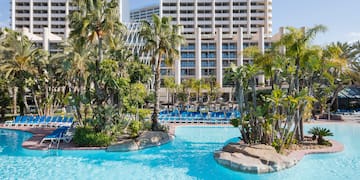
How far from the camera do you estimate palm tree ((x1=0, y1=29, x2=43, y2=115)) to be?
26.1m

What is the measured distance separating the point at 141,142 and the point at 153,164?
3388mm

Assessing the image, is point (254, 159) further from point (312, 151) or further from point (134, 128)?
point (134, 128)

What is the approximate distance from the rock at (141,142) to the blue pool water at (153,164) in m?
0.49

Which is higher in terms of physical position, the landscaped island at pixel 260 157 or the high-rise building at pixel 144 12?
the high-rise building at pixel 144 12

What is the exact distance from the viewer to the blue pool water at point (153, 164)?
11.2 m

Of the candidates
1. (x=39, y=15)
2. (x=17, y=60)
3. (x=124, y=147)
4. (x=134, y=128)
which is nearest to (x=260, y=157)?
A: (x=124, y=147)

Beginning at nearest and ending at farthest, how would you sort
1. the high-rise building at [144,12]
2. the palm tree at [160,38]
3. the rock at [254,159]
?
the rock at [254,159], the palm tree at [160,38], the high-rise building at [144,12]

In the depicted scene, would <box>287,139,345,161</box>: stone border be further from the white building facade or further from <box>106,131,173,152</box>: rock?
the white building facade

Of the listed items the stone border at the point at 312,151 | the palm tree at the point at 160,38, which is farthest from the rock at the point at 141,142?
the stone border at the point at 312,151

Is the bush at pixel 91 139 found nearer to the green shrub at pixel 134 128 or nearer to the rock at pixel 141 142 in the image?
the rock at pixel 141 142

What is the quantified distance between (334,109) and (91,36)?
33.9m

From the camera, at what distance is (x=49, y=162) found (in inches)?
520

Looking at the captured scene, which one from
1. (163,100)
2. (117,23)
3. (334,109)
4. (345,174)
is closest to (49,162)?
(117,23)

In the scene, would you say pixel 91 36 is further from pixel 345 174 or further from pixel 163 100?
pixel 163 100
